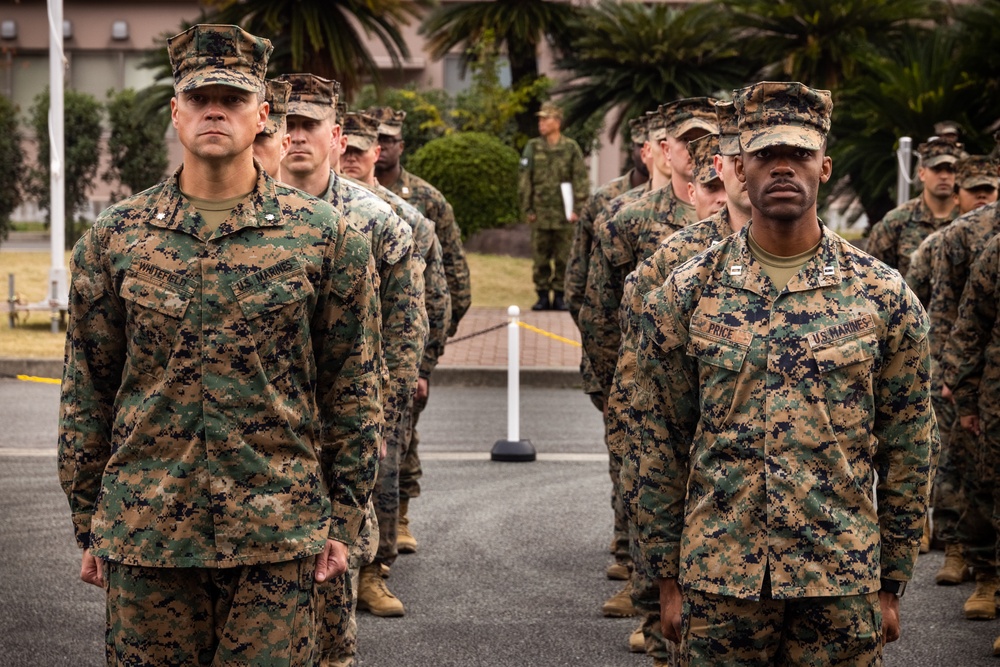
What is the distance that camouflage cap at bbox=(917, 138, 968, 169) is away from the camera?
10836 millimetres

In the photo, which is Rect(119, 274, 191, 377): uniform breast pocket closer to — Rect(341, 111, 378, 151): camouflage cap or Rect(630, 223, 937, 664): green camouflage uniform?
Rect(630, 223, 937, 664): green camouflage uniform

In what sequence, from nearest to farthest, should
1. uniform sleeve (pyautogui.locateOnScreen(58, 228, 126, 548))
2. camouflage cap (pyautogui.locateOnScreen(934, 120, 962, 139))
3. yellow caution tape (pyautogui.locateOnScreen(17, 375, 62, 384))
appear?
uniform sleeve (pyautogui.locateOnScreen(58, 228, 126, 548)) < camouflage cap (pyautogui.locateOnScreen(934, 120, 962, 139)) < yellow caution tape (pyautogui.locateOnScreen(17, 375, 62, 384))

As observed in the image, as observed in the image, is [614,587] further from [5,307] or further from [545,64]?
[545,64]

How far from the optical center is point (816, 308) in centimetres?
430

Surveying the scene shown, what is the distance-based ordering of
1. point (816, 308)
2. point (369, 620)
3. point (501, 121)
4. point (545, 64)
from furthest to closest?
→ 1. point (545, 64)
2. point (501, 121)
3. point (369, 620)
4. point (816, 308)

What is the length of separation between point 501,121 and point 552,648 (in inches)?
781

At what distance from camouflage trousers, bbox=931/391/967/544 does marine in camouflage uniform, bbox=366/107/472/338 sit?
108 inches

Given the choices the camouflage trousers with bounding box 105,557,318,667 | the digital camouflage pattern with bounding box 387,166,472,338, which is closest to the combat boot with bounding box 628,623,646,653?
the digital camouflage pattern with bounding box 387,166,472,338

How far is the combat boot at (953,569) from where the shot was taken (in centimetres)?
835

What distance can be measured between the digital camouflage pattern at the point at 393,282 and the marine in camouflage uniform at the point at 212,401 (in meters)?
2.12

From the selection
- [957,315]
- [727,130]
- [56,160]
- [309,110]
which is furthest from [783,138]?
[56,160]

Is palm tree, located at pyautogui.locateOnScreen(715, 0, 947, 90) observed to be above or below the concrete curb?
above

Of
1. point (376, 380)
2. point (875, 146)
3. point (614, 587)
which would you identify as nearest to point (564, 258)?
point (875, 146)

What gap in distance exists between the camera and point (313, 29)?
22.0 m
